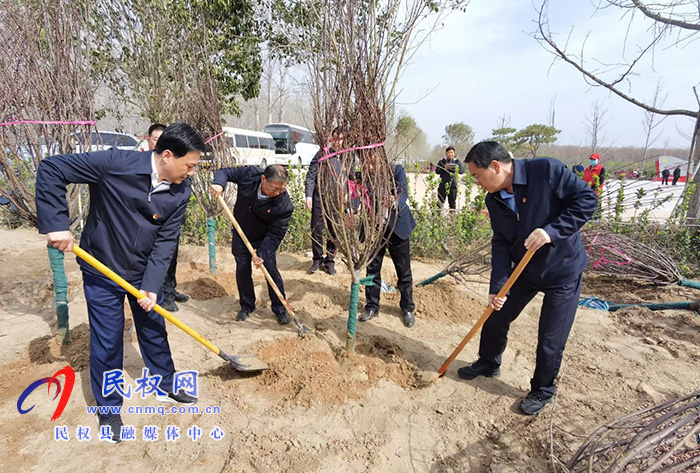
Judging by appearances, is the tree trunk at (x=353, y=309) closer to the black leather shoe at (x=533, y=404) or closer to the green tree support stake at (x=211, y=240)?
the black leather shoe at (x=533, y=404)

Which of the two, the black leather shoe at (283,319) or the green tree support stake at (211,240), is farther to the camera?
the green tree support stake at (211,240)

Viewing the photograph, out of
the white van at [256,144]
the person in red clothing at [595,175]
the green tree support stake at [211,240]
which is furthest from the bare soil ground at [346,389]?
the white van at [256,144]

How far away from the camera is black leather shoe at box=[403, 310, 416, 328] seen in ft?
13.4

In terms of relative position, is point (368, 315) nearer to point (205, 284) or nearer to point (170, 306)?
point (170, 306)

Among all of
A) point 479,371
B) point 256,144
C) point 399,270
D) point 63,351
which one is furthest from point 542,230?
point 256,144

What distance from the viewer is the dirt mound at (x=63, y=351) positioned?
3061mm

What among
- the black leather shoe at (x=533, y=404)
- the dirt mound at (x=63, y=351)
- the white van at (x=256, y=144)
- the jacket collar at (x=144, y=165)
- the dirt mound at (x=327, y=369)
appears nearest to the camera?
the jacket collar at (x=144, y=165)

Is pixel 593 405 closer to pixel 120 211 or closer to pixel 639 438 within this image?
pixel 639 438

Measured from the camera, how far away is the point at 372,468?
2.21 metres

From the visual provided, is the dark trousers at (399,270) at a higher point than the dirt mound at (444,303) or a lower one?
Answer: higher

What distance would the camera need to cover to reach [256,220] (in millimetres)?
3906

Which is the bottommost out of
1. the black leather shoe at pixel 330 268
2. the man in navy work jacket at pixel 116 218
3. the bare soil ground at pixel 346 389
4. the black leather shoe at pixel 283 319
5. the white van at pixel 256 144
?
the bare soil ground at pixel 346 389

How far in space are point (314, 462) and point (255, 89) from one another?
769cm

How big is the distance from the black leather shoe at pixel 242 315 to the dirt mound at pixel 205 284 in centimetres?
76
